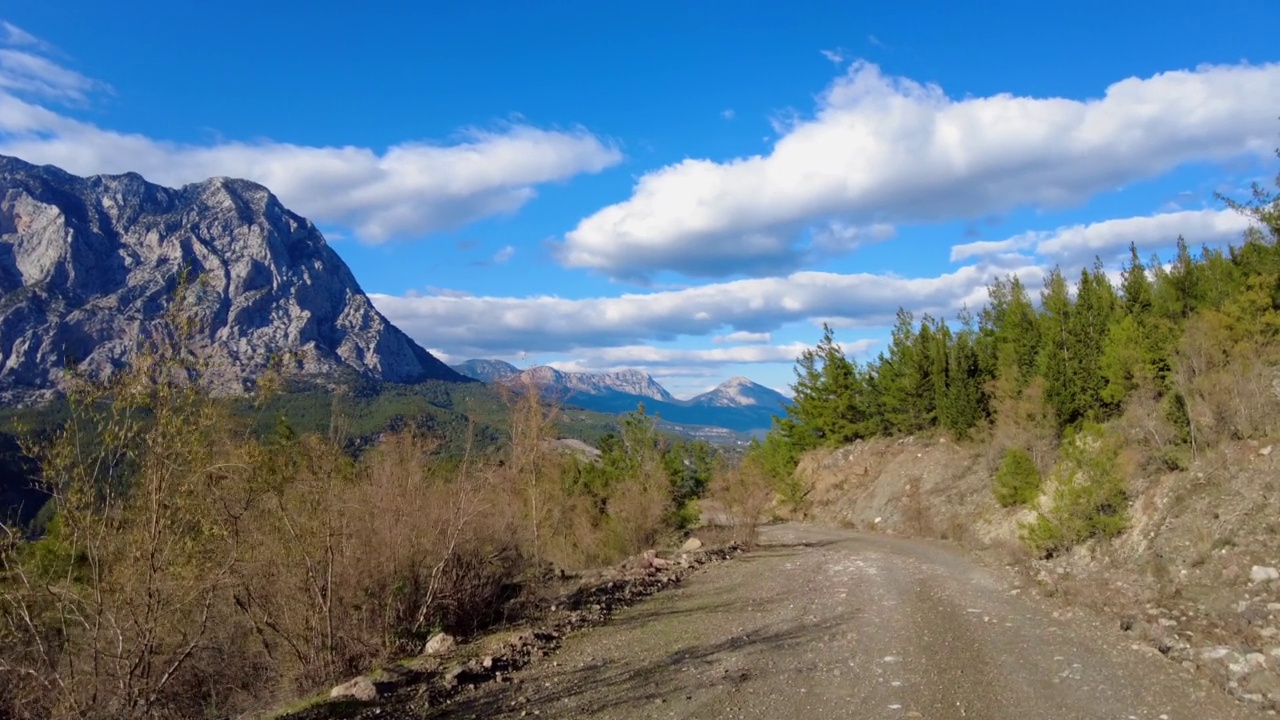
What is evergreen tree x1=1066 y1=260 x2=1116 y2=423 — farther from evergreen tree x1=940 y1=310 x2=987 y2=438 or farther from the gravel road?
the gravel road

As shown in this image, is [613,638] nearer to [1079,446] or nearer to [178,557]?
[178,557]

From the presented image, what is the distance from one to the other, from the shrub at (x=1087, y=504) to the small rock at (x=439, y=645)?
13.7 meters

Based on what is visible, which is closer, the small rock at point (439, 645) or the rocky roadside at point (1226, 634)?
the rocky roadside at point (1226, 634)

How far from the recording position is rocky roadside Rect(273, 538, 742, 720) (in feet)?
26.1

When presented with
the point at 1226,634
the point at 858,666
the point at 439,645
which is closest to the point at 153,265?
the point at 439,645

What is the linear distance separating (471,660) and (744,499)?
17.0 metres

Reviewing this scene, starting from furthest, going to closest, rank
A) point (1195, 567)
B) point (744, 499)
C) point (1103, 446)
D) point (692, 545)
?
point (744, 499)
point (692, 545)
point (1103, 446)
point (1195, 567)

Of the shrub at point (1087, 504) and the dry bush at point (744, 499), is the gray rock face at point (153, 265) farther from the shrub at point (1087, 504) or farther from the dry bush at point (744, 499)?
the shrub at point (1087, 504)

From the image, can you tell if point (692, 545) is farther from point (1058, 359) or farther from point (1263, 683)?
point (1058, 359)

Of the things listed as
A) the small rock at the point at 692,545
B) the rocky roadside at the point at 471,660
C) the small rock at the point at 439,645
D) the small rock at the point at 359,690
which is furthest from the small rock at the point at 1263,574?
the small rock at the point at 692,545

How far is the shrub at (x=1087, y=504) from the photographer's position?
53.6 feet

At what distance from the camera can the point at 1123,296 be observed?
42156mm

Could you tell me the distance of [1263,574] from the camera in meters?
10.8

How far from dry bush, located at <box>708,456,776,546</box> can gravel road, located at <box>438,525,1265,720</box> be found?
10.4m
